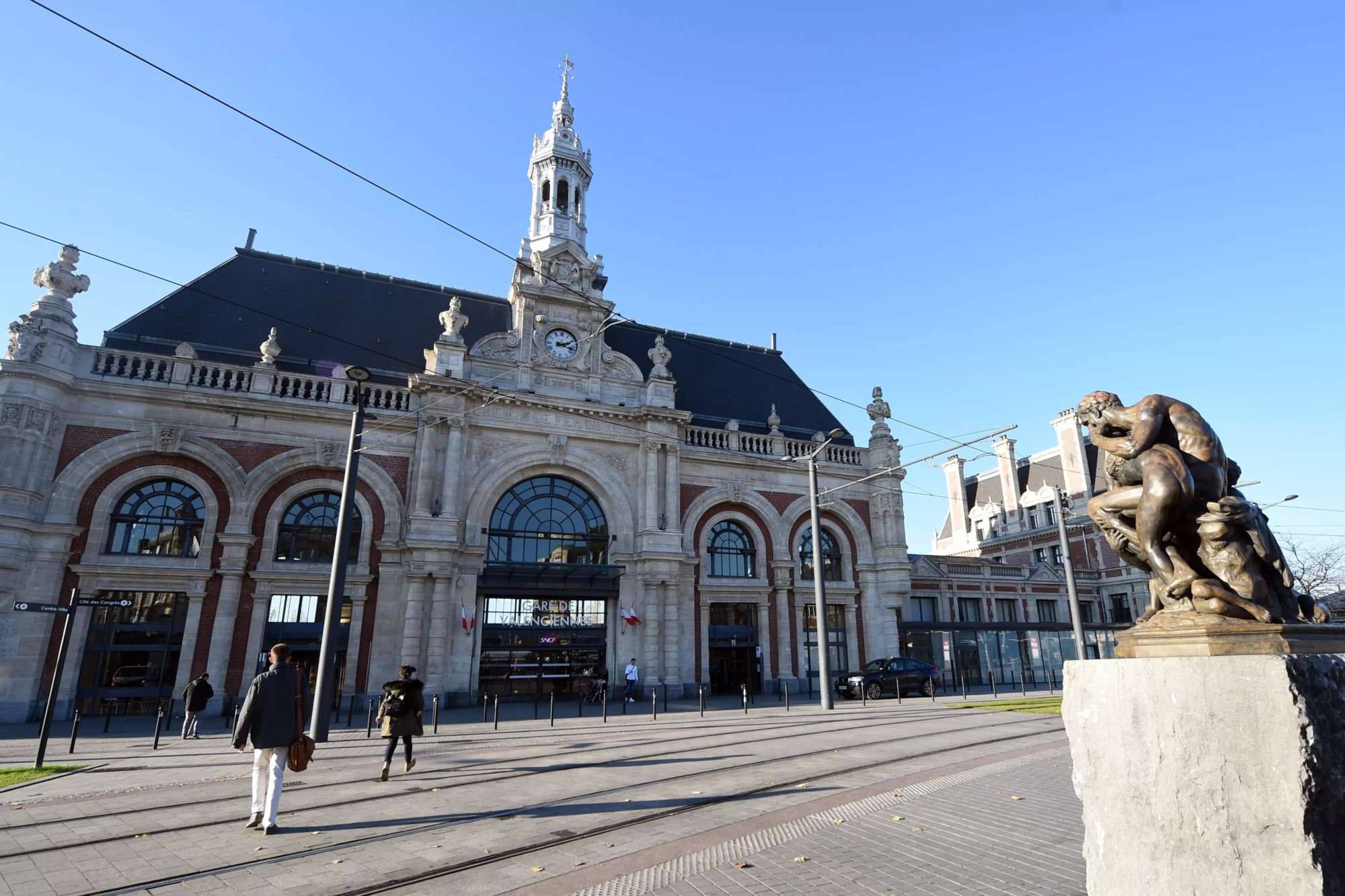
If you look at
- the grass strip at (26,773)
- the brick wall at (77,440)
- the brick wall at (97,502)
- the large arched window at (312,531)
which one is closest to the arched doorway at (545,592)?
the large arched window at (312,531)

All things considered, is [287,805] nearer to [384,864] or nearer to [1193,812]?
[384,864]

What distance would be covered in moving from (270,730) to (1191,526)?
827 cm

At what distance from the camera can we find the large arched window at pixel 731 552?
1121 inches

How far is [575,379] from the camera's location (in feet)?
89.5

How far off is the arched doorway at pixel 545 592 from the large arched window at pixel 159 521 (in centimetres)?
904

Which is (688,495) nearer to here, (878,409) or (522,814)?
(878,409)

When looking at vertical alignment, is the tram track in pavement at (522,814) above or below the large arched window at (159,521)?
below

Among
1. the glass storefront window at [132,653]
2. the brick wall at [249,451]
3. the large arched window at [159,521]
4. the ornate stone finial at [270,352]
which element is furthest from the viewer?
the ornate stone finial at [270,352]

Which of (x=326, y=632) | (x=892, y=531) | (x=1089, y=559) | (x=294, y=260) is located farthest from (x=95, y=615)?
(x=1089, y=559)

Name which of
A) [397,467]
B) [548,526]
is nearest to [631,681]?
[548,526]

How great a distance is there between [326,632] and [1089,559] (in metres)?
46.7

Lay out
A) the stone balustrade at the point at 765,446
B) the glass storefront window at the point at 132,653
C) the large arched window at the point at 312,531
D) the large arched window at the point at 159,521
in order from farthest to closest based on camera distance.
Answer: the stone balustrade at the point at 765,446 < the large arched window at the point at 312,531 < the large arched window at the point at 159,521 < the glass storefront window at the point at 132,653

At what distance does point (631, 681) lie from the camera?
23828mm

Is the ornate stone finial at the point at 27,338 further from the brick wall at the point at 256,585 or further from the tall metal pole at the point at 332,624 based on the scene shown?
the tall metal pole at the point at 332,624
